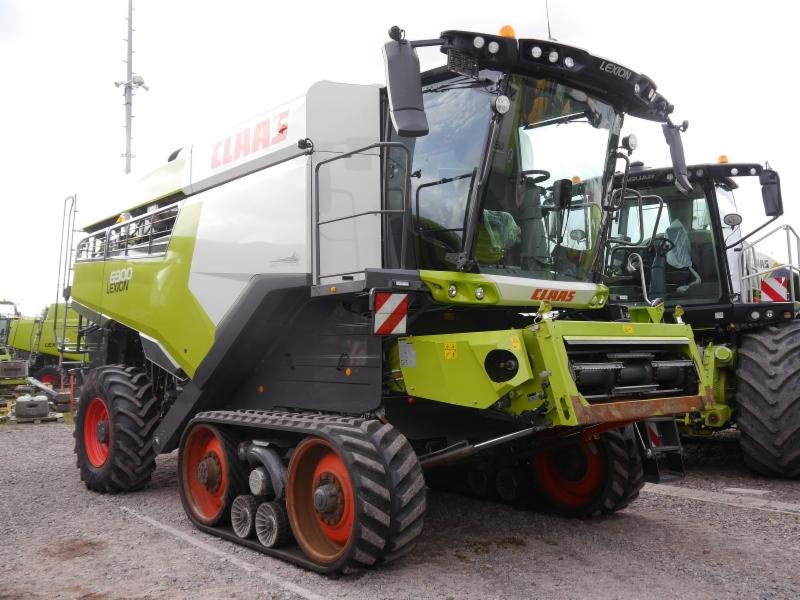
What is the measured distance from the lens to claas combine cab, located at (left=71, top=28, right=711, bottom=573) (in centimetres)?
448

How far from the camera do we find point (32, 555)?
202 inches

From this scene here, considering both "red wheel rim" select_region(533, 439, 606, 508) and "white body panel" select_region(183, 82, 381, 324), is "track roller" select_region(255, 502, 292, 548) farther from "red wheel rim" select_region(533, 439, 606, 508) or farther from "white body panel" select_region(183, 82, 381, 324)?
"red wheel rim" select_region(533, 439, 606, 508)

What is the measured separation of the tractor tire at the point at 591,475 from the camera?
18.6 feet

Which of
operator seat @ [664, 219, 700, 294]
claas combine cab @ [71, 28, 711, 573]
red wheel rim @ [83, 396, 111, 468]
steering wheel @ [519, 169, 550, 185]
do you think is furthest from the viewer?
operator seat @ [664, 219, 700, 294]

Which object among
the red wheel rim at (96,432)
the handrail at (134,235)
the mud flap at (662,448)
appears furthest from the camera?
the red wheel rim at (96,432)

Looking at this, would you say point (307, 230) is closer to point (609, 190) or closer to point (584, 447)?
point (609, 190)

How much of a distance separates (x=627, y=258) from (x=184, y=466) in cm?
525

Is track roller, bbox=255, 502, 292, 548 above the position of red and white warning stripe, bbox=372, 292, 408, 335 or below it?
below

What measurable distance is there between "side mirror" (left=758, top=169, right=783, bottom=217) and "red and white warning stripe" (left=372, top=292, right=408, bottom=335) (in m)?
4.80

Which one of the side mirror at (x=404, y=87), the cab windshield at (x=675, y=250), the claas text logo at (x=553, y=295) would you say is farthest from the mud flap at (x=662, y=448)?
the cab windshield at (x=675, y=250)

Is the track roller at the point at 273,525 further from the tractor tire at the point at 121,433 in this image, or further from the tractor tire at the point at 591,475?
the tractor tire at the point at 121,433

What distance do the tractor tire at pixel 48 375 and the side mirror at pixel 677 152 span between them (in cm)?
2047

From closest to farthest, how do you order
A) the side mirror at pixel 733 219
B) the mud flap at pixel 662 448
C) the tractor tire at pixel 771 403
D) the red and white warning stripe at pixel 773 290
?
the mud flap at pixel 662 448 < the tractor tire at pixel 771 403 < the side mirror at pixel 733 219 < the red and white warning stripe at pixel 773 290

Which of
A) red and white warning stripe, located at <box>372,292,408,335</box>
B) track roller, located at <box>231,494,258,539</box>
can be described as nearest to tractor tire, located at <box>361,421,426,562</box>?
red and white warning stripe, located at <box>372,292,408,335</box>
